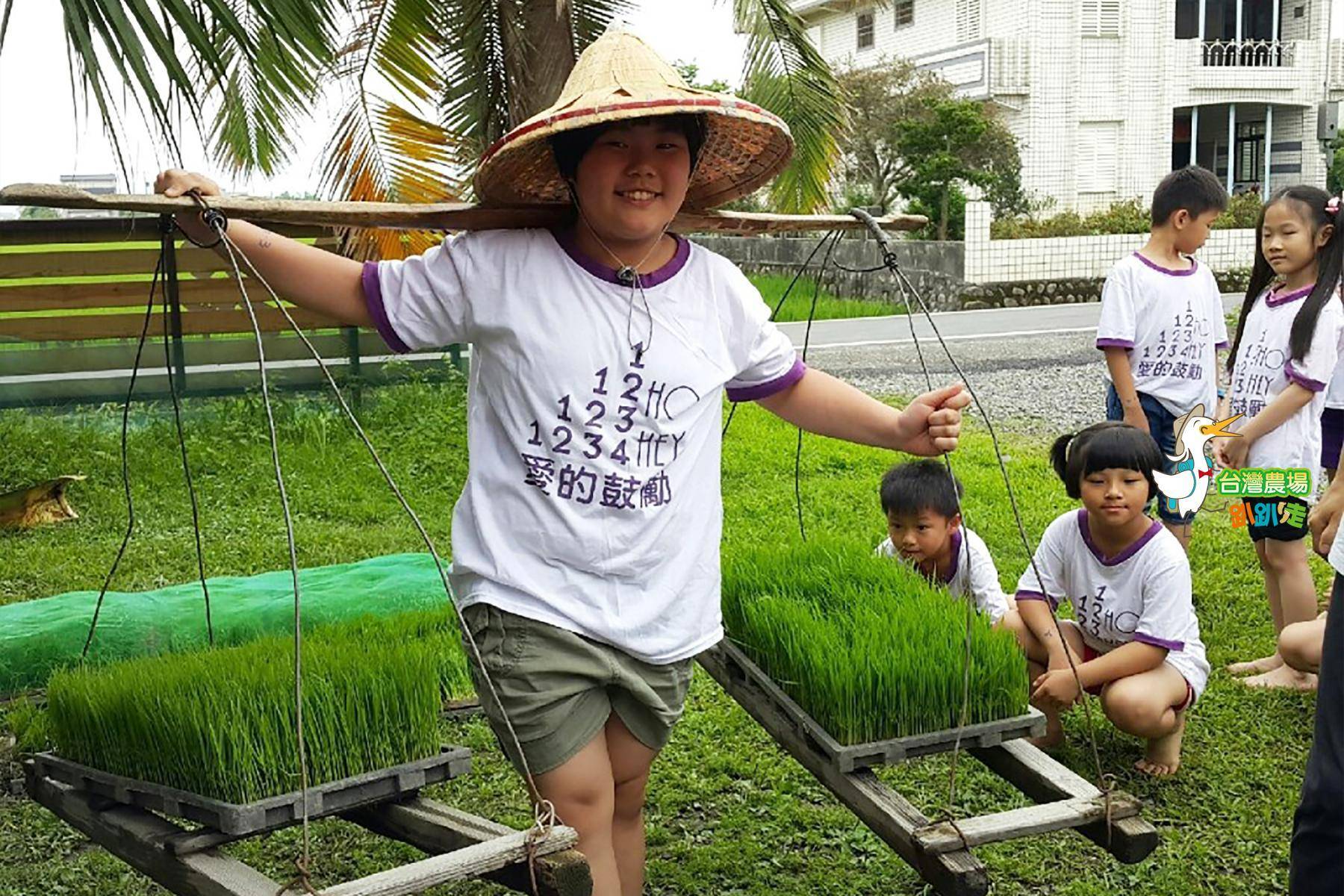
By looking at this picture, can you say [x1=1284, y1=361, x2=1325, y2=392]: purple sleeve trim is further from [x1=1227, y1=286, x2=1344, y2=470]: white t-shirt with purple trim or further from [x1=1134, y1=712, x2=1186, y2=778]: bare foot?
[x1=1134, y1=712, x2=1186, y2=778]: bare foot

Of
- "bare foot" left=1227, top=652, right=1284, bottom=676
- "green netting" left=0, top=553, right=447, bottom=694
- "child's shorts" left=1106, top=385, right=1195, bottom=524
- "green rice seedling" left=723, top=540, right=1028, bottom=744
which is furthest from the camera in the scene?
"child's shorts" left=1106, top=385, right=1195, bottom=524

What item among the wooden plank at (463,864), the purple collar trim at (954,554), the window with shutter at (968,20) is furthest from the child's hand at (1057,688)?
the window with shutter at (968,20)

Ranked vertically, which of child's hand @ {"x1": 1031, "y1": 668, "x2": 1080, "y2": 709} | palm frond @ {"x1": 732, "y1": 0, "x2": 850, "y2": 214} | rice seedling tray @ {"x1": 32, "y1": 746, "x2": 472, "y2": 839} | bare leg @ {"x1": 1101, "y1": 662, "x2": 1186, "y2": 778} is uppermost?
palm frond @ {"x1": 732, "y1": 0, "x2": 850, "y2": 214}

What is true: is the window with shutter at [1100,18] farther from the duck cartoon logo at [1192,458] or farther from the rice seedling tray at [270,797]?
the rice seedling tray at [270,797]

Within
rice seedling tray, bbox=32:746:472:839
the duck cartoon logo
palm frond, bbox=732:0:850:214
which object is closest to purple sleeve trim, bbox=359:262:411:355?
rice seedling tray, bbox=32:746:472:839

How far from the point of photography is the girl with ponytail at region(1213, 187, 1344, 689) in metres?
4.32

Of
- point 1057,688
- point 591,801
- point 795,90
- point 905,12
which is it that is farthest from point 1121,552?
point 905,12

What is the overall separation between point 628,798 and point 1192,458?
2798mm

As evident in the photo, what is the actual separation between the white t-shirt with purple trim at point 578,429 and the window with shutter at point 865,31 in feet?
89.7

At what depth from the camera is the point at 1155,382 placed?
4781 millimetres

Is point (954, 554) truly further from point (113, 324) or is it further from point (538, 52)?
point (113, 324)

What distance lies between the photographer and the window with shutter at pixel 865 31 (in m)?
28.3

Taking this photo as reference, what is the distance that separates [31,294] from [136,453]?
1.13 meters

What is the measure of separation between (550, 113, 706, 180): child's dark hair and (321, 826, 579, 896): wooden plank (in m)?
1.13
